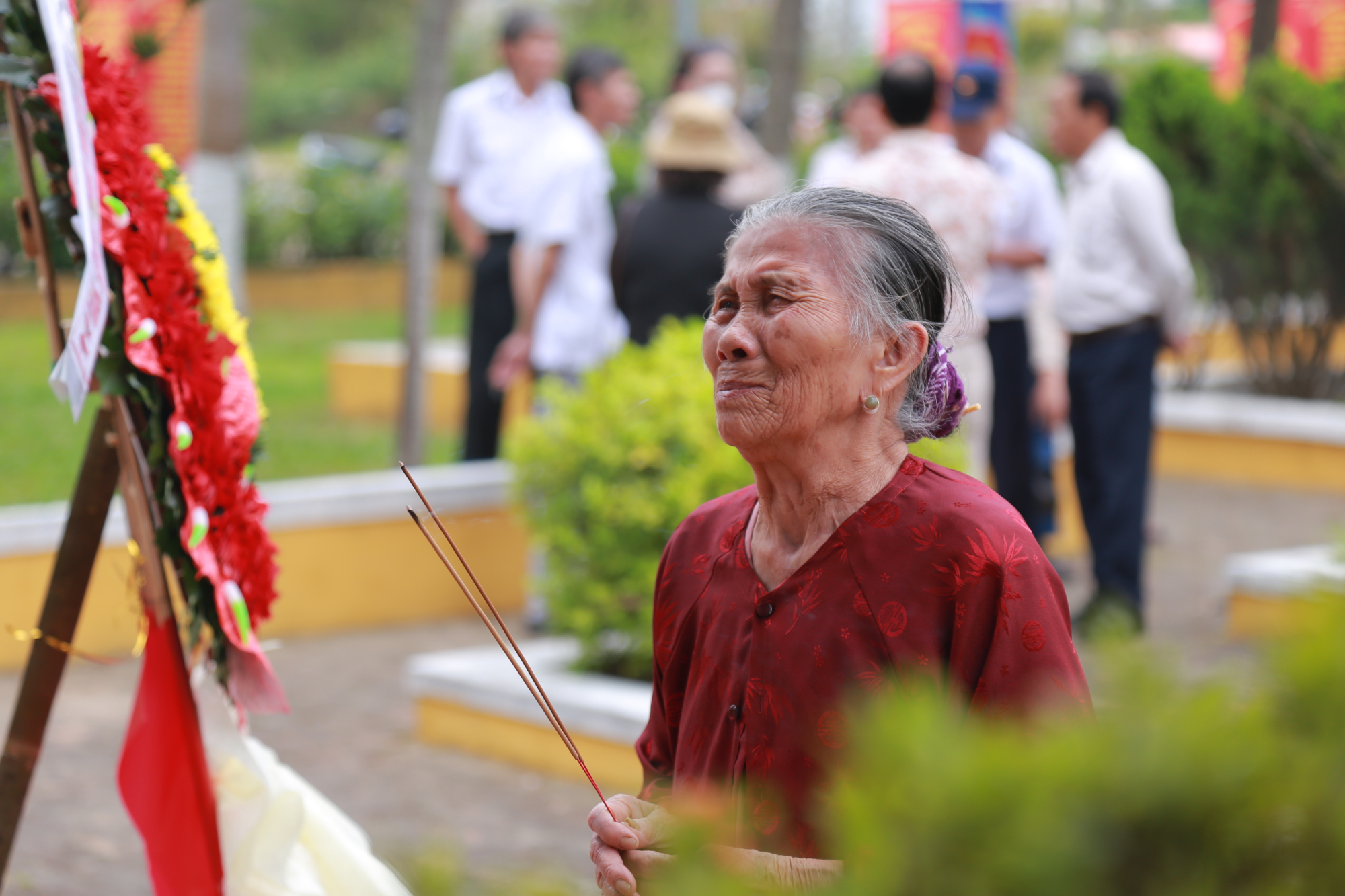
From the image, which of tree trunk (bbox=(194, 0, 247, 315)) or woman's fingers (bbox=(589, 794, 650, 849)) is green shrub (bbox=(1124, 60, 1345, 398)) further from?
woman's fingers (bbox=(589, 794, 650, 849))

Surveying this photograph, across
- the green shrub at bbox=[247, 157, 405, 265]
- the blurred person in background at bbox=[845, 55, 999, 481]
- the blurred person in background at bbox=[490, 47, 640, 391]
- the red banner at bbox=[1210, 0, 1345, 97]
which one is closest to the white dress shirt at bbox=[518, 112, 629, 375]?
the blurred person in background at bbox=[490, 47, 640, 391]

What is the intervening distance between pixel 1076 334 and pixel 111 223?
4.72 meters

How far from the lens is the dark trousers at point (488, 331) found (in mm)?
7402

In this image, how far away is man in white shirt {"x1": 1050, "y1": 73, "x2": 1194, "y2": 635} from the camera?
20.1ft

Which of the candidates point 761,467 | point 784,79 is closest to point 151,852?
point 761,467

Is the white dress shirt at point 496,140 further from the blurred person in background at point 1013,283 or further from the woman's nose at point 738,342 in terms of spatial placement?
the woman's nose at point 738,342

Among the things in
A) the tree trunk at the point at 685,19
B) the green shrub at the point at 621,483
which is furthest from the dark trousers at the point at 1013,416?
the tree trunk at the point at 685,19

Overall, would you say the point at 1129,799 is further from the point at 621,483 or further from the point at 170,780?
the point at 621,483

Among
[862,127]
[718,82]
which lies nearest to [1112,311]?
[862,127]

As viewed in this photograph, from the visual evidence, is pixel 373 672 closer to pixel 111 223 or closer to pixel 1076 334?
pixel 1076 334

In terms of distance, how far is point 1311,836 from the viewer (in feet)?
2.38

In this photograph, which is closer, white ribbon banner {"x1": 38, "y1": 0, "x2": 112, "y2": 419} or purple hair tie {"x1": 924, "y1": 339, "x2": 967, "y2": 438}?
purple hair tie {"x1": 924, "y1": 339, "x2": 967, "y2": 438}

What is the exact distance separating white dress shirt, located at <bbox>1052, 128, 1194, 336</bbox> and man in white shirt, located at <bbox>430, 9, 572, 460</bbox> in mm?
2525

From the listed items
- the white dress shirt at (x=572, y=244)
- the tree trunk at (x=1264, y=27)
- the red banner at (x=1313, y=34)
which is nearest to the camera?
the white dress shirt at (x=572, y=244)
